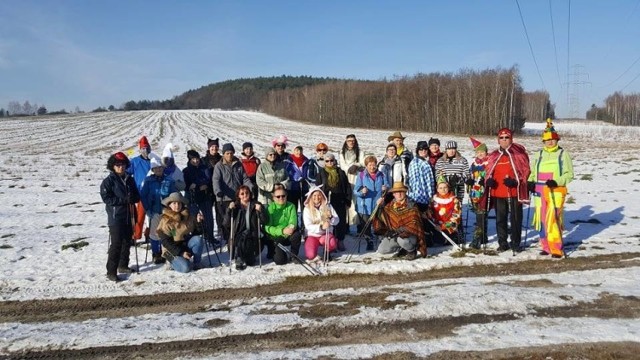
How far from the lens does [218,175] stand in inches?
316

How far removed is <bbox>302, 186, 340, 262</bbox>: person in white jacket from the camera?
771cm

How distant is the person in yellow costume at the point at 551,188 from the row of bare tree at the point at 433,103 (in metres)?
46.9

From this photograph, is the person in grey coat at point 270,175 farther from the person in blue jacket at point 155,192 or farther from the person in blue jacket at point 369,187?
the person in blue jacket at point 155,192

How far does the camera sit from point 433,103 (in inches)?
2242

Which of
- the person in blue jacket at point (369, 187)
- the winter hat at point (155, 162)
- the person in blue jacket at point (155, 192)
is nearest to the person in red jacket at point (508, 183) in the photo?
the person in blue jacket at point (369, 187)

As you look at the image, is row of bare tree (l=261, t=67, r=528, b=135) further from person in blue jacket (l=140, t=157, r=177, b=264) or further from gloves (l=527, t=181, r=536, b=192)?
person in blue jacket (l=140, t=157, r=177, b=264)

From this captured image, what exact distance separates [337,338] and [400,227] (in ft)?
10.8

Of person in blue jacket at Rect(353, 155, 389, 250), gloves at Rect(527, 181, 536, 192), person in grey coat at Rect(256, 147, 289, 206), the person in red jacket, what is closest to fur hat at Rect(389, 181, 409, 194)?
person in blue jacket at Rect(353, 155, 389, 250)

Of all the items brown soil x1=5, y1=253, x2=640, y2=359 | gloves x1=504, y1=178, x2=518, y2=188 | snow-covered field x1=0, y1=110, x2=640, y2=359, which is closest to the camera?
brown soil x1=5, y1=253, x2=640, y2=359

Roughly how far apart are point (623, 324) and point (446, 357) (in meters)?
2.14

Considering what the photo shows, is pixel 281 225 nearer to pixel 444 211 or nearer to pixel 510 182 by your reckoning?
pixel 444 211

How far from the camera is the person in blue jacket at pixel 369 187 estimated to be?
8.46 metres

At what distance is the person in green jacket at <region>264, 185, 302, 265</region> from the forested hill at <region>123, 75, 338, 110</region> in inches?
5587

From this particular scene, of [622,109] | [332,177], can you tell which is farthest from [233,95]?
[332,177]
